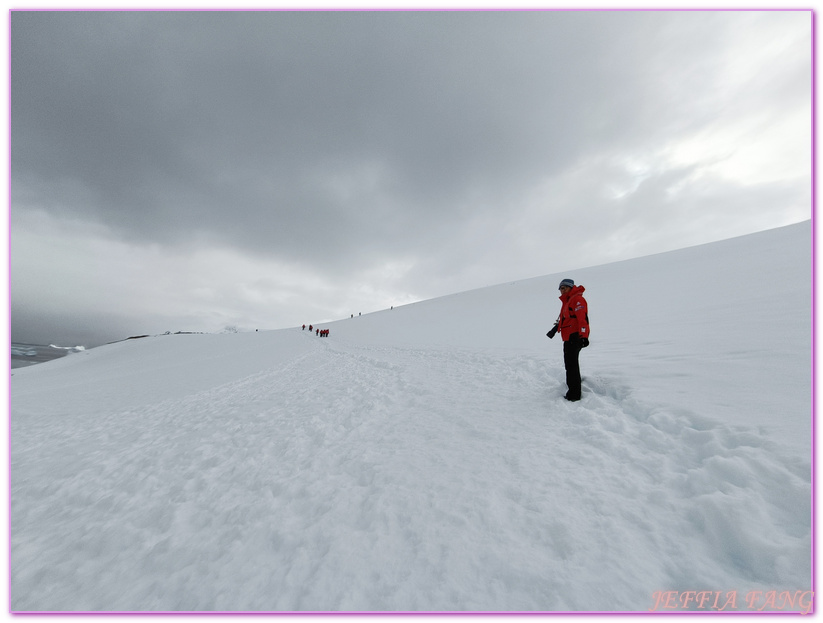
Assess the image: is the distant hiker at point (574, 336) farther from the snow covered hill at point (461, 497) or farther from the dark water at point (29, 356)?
the dark water at point (29, 356)

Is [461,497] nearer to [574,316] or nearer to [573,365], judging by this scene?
[573,365]

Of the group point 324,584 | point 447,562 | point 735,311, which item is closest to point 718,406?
point 447,562

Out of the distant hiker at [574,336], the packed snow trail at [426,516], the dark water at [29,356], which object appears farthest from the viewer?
the dark water at [29,356]

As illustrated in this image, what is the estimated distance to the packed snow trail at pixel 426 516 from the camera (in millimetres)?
2197

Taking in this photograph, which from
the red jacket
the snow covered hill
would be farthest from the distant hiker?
the snow covered hill

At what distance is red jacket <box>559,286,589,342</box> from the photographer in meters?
5.38

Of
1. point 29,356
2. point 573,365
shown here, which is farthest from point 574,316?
point 29,356

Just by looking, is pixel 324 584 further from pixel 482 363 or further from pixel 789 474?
pixel 482 363

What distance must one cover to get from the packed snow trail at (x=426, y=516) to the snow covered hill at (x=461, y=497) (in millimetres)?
18

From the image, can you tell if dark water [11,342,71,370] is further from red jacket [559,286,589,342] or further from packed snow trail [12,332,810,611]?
red jacket [559,286,589,342]

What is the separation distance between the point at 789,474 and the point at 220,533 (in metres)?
5.35

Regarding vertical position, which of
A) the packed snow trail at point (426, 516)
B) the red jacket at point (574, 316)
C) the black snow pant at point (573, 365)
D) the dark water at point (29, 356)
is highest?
the red jacket at point (574, 316)

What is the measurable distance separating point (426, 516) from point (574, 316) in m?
4.27

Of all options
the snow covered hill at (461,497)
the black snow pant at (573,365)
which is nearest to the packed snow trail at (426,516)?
the snow covered hill at (461,497)
